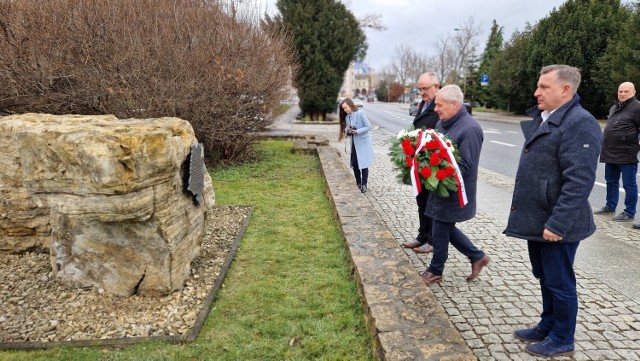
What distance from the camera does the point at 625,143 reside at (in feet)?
20.9

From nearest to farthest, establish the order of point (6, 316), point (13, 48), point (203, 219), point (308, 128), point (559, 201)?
point (559, 201)
point (6, 316)
point (203, 219)
point (13, 48)
point (308, 128)

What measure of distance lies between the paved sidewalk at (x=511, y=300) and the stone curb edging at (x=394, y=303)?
404 mm

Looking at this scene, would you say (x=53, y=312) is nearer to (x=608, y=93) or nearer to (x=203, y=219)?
(x=203, y=219)

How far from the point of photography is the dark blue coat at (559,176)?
2779mm

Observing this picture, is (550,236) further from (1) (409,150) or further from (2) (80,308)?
(2) (80,308)

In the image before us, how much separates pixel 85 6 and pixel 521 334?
9914 mm

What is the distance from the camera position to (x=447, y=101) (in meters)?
3.90

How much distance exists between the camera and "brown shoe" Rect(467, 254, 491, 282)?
432 cm

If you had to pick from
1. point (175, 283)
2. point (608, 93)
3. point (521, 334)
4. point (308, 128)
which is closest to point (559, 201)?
point (521, 334)

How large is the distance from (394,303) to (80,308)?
8.68 ft

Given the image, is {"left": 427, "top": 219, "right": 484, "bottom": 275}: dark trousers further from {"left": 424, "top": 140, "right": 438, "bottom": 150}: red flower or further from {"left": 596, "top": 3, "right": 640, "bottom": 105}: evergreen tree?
{"left": 596, "top": 3, "right": 640, "bottom": 105}: evergreen tree

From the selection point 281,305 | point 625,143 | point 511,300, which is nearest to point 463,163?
point 511,300

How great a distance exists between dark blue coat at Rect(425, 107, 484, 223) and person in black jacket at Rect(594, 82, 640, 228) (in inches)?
146

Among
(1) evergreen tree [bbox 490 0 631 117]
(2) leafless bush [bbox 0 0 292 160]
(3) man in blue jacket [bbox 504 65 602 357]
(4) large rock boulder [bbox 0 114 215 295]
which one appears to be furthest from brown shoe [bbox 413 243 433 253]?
(1) evergreen tree [bbox 490 0 631 117]
